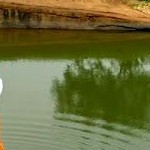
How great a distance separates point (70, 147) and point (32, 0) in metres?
8.84

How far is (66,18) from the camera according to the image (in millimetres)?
15273

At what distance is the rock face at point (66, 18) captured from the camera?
49.7 ft

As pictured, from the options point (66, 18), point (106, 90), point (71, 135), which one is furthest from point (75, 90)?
point (66, 18)

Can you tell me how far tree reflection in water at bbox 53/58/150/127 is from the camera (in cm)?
920

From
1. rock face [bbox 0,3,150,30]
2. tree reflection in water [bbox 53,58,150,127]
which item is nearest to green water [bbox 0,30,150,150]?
tree reflection in water [bbox 53,58,150,127]

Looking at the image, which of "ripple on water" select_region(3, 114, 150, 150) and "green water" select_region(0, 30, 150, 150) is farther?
"green water" select_region(0, 30, 150, 150)

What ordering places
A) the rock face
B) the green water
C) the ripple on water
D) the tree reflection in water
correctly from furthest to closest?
the rock face, the tree reflection in water, the green water, the ripple on water

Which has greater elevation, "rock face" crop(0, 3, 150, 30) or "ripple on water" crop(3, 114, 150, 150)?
"rock face" crop(0, 3, 150, 30)

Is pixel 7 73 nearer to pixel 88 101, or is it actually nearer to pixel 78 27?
pixel 88 101

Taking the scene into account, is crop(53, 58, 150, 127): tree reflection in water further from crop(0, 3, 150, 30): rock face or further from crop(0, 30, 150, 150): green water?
crop(0, 3, 150, 30): rock face

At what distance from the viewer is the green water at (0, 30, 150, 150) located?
7777 millimetres

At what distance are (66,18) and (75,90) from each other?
502 centimetres

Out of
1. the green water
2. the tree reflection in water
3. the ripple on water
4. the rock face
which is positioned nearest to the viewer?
the ripple on water

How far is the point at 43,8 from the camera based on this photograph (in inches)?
602
